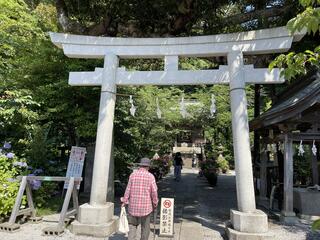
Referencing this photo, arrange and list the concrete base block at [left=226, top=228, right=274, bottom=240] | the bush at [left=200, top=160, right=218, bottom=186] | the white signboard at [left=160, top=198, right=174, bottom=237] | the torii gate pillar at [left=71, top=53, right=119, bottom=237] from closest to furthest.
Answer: the concrete base block at [left=226, top=228, right=274, bottom=240] < the white signboard at [left=160, top=198, right=174, bottom=237] < the torii gate pillar at [left=71, top=53, right=119, bottom=237] < the bush at [left=200, top=160, right=218, bottom=186]

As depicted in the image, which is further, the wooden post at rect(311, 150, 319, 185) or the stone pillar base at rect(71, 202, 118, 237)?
the wooden post at rect(311, 150, 319, 185)

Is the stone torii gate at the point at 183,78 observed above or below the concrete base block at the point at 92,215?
above

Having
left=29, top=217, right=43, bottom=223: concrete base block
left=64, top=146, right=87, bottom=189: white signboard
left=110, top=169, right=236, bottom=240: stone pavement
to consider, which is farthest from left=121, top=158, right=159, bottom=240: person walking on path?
left=64, top=146, right=87, bottom=189: white signboard

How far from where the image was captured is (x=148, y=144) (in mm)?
24281

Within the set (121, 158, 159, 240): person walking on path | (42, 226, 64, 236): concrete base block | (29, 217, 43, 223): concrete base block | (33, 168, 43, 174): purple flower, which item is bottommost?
(42, 226, 64, 236): concrete base block

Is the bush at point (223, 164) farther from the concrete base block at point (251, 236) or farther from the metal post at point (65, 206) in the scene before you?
the metal post at point (65, 206)

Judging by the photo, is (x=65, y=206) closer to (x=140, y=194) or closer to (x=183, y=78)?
(x=140, y=194)

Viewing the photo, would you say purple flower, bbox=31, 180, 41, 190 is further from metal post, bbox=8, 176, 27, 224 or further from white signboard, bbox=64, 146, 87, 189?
white signboard, bbox=64, 146, 87, 189

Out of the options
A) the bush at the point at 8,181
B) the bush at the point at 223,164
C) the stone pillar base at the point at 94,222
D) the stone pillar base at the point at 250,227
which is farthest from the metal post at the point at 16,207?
the bush at the point at 223,164

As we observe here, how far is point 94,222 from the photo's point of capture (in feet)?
25.9

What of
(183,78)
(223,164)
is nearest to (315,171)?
(183,78)

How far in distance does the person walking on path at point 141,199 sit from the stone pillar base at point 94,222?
5.43 feet

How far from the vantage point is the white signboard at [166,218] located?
7.34 metres

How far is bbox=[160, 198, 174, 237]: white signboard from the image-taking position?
7336 mm
